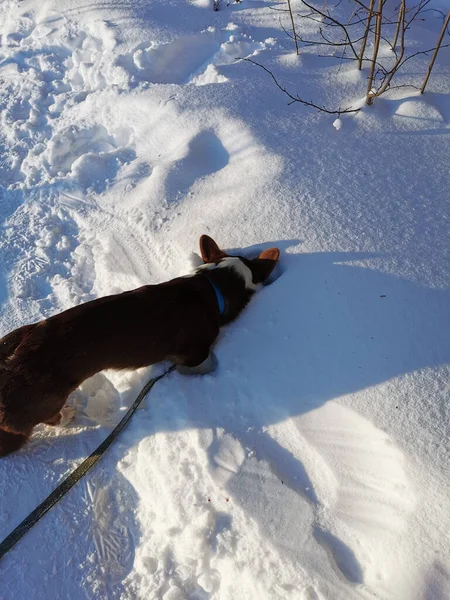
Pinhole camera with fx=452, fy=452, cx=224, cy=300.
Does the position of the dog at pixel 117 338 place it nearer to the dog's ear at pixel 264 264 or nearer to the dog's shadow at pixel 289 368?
the dog's ear at pixel 264 264

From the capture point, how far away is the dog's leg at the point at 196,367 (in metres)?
2.65

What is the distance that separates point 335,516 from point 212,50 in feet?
13.0

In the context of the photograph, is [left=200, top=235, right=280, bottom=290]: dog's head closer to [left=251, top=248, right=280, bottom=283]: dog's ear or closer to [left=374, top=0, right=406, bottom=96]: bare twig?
[left=251, top=248, right=280, bottom=283]: dog's ear

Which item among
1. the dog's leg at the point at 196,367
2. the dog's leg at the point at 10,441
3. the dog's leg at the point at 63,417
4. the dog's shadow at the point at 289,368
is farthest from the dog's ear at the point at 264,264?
the dog's leg at the point at 10,441

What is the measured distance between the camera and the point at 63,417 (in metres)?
2.56

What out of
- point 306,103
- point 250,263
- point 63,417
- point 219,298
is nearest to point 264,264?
point 250,263

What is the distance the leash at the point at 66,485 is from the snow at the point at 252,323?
52 mm

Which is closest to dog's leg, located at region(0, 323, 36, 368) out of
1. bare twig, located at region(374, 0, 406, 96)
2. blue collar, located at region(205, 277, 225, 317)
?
blue collar, located at region(205, 277, 225, 317)

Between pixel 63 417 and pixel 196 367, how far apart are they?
0.80 metres

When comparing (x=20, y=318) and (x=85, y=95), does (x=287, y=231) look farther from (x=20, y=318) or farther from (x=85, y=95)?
(x=85, y=95)

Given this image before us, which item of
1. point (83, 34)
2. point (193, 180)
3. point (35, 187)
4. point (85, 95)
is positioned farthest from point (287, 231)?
point (83, 34)

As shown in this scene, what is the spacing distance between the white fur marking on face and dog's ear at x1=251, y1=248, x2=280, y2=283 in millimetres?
42

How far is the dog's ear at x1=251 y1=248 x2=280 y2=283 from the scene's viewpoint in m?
2.84

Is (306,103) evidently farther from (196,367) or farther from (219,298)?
(196,367)
